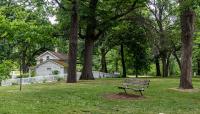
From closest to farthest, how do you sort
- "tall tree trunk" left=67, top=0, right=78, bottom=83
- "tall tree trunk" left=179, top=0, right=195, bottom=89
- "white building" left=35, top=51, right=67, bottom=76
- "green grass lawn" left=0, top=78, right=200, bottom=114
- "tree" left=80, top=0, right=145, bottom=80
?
"green grass lawn" left=0, top=78, right=200, bottom=114 → "tall tree trunk" left=179, top=0, right=195, bottom=89 → "tall tree trunk" left=67, top=0, right=78, bottom=83 → "tree" left=80, top=0, right=145, bottom=80 → "white building" left=35, top=51, right=67, bottom=76

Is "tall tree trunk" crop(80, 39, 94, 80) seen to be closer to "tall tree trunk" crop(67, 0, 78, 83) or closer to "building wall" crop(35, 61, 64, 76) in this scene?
"tall tree trunk" crop(67, 0, 78, 83)

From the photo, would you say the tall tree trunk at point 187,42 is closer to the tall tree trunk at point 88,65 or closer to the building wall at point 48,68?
the tall tree trunk at point 88,65

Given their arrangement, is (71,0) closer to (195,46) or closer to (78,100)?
(78,100)

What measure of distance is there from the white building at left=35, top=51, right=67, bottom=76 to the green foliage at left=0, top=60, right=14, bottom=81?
167ft

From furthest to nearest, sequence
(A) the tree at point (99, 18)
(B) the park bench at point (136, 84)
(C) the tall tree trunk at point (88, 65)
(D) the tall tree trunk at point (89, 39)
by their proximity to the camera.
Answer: (C) the tall tree trunk at point (88, 65), (A) the tree at point (99, 18), (D) the tall tree trunk at point (89, 39), (B) the park bench at point (136, 84)

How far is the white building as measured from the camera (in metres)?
65.5

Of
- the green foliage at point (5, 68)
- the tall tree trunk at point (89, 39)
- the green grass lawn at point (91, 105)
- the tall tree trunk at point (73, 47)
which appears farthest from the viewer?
the tall tree trunk at point (89, 39)

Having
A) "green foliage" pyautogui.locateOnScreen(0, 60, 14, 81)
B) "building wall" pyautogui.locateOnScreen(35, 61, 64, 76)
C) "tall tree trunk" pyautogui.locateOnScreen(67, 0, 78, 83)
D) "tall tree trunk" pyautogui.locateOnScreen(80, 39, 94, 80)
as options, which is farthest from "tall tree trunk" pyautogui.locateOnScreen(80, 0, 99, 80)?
"building wall" pyautogui.locateOnScreen(35, 61, 64, 76)

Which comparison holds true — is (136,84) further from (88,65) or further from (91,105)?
(88,65)

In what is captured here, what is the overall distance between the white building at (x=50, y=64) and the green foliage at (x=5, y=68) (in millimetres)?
51028

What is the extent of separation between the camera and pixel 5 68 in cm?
1175

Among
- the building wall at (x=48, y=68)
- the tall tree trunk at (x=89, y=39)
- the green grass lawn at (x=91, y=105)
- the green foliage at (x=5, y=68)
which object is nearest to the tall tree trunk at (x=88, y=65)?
Answer: the tall tree trunk at (x=89, y=39)

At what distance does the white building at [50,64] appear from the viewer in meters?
65.5

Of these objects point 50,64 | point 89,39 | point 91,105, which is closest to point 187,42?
point 91,105
